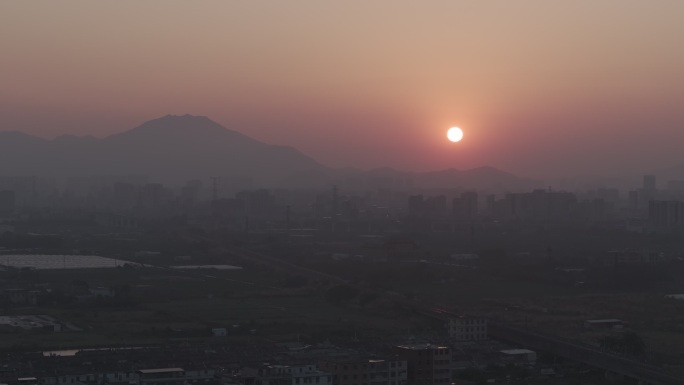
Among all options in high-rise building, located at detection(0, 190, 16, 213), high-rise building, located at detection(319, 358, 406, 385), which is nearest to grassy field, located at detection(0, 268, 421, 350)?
high-rise building, located at detection(319, 358, 406, 385)

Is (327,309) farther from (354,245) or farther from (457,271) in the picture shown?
(354,245)

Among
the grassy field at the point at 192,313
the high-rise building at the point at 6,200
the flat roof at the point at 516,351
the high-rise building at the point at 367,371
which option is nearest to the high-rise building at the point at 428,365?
the high-rise building at the point at 367,371

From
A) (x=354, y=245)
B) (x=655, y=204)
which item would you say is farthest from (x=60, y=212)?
(x=655, y=204)

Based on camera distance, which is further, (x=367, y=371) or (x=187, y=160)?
(x=187, y=160)

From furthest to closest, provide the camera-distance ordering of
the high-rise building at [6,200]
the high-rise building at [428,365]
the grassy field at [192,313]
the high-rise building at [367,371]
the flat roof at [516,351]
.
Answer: the high-rise building at [6,200], the grassy field at [192,313], the flat roof at [516,351], the high-rise building at [428,365], the high-rise building at [367,371]

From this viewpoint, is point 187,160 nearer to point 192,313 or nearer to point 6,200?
point 6,200

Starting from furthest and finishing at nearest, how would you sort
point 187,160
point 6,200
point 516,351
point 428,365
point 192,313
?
point 187,160, point 6,200, point 192,313, point 516,351, point 428,365

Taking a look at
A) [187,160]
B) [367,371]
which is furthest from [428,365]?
[187,160]

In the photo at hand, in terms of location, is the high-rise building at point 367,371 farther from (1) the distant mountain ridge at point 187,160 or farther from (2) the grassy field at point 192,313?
(1) the distant mountain ridge at point 187,160

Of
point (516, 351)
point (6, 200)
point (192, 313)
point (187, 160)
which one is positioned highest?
point (187, 160)
